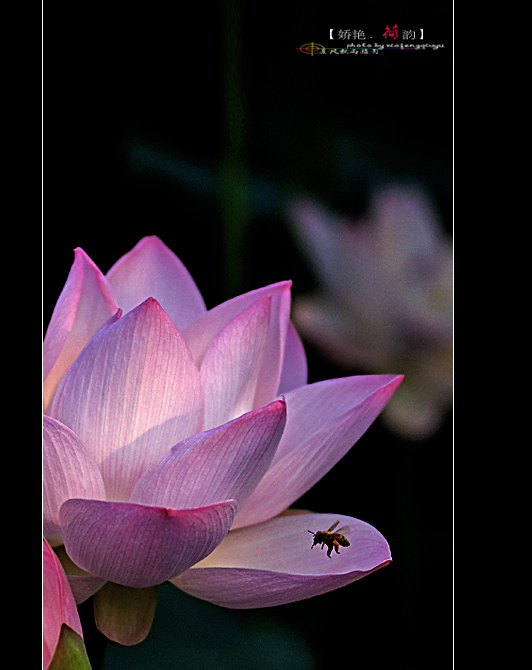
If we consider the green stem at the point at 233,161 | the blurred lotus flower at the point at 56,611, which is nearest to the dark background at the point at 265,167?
the green stem at the point at 233,161

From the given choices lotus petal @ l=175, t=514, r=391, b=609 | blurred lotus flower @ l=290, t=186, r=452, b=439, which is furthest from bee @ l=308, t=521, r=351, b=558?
blurred lotus flower @ l=290, t=186, r=452, b=439

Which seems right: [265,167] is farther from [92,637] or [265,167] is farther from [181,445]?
[92,637]

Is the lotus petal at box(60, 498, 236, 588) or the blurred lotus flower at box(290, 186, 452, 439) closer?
the lotus petal at box(60, 498, 236, 588)

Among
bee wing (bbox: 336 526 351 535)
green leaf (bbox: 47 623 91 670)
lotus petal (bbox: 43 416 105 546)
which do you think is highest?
lotus petal (bbox: 43 416 105 546)

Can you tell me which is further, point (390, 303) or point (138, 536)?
point (390, 303)

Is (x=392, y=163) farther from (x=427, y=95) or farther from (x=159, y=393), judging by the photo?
(x=159, y=393)

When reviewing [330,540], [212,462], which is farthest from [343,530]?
[212,462]

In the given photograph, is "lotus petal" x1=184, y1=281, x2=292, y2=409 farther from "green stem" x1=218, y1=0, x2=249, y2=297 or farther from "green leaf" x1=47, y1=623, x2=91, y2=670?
"green leaf" x1=47, y1=623, x2=91, y2=670
